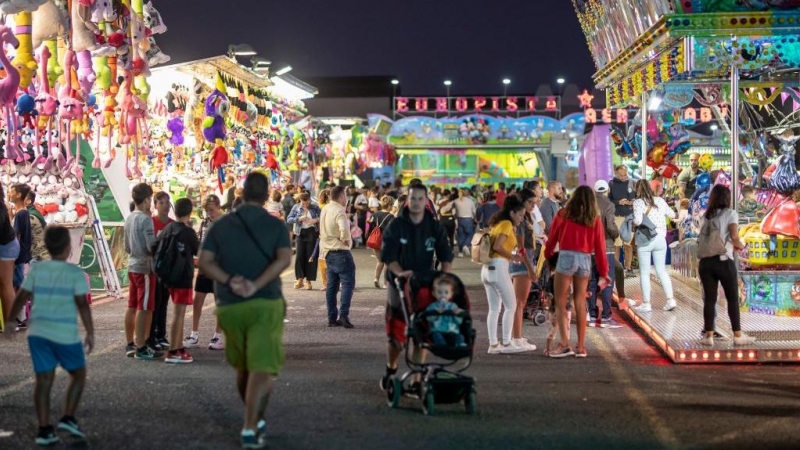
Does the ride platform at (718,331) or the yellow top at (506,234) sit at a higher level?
the yellow top at (506,234)

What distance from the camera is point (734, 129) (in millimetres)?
11305

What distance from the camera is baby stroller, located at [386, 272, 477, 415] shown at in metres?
7.44

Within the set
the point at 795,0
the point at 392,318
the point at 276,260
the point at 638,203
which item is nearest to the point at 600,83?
the point at 638,203

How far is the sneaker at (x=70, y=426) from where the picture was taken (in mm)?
6637

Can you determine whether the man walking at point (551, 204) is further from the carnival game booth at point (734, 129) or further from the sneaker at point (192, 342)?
the sneaker at point (192, 342)

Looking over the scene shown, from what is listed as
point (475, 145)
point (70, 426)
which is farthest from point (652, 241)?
point (475, 145)

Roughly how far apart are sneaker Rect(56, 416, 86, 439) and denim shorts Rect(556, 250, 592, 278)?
16.3 ft

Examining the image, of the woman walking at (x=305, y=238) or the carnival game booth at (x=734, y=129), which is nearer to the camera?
the carnival game booth at (x=734, y=129)

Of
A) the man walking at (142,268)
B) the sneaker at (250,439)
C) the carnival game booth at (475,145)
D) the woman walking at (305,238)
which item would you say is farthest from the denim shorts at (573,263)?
the carnival game booth at (475,145)

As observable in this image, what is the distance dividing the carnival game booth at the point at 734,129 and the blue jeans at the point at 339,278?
3.43m

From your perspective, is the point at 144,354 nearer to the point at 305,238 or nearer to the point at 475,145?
the point at 305,238

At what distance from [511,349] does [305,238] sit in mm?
7192

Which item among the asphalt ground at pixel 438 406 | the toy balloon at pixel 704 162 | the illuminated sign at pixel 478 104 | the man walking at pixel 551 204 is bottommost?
the asphalt ground at pixel 438 406

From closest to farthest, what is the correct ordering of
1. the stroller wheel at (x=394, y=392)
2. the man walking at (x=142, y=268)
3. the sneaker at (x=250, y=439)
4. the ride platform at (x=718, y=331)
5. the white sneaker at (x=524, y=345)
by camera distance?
the sneaker at (x=250, y=439), the stroller wheel at (x=394, y=392), the ride platform at (x=718, y=331), the man walking at (x=142, y=268), the white sneaker at (x=524, y=345)
